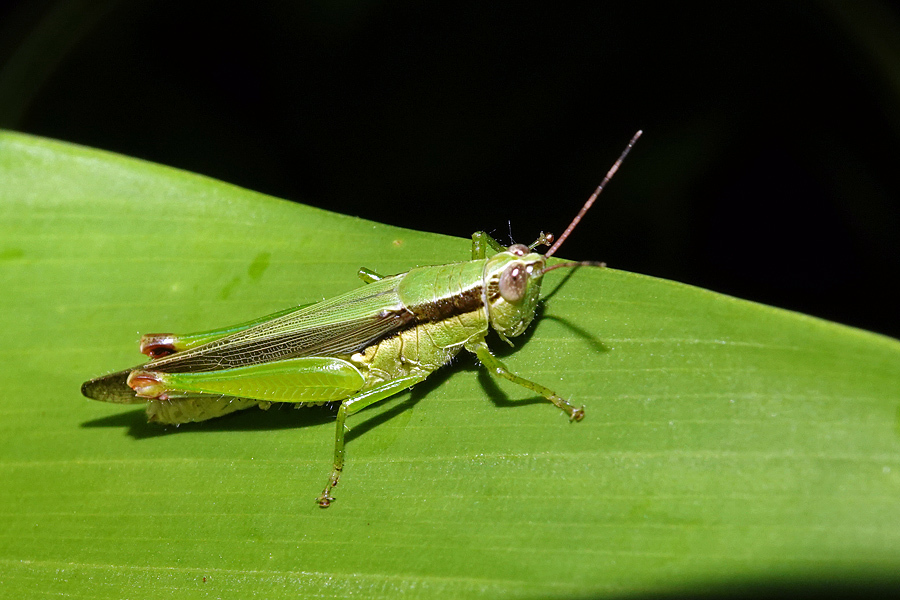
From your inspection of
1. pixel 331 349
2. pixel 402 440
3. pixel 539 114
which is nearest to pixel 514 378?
pixel 402 440

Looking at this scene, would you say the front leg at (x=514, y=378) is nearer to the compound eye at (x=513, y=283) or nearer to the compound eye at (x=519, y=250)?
the compound eye at (x=513, y=283)

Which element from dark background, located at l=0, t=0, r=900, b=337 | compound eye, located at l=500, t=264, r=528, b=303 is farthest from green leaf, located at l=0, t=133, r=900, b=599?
dark background, located at l=0, t=0, r=900, b=337

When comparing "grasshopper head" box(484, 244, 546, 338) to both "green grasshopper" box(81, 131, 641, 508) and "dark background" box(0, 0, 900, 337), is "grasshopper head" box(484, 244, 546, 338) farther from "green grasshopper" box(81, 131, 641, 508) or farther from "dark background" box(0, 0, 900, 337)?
"dark background" box(0, 0, 900, 337)

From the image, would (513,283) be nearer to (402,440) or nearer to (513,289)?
(513,289)

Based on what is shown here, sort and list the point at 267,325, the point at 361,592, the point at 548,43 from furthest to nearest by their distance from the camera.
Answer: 1. the point at 548,43
2. the point at 267,325
3. the point at 361,592

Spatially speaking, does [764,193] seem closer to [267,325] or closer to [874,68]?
[874,68]

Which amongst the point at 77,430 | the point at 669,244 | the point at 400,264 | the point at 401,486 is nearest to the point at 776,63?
the point at 669,244

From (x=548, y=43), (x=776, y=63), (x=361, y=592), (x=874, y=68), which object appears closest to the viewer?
(x=361, y=592)
